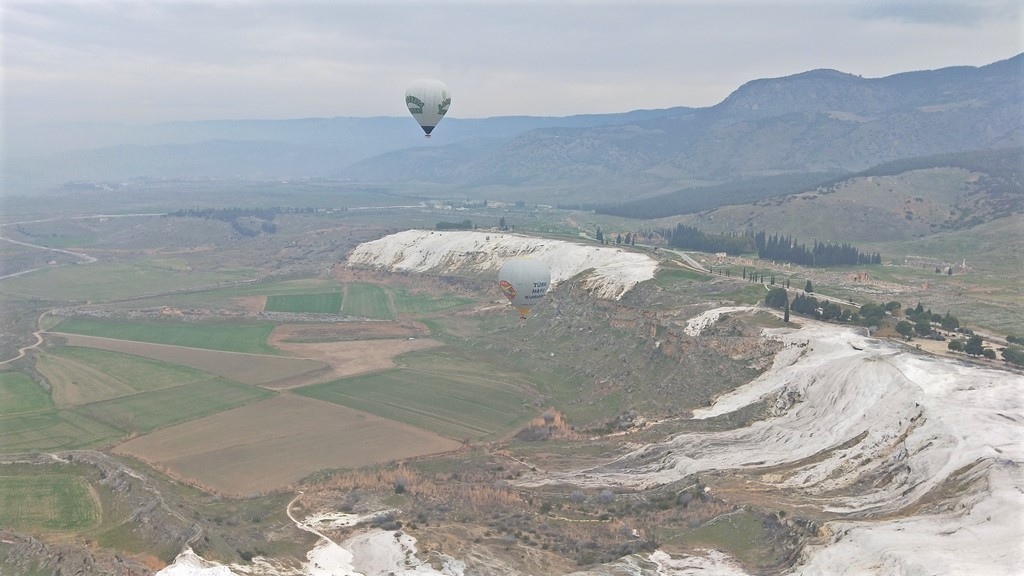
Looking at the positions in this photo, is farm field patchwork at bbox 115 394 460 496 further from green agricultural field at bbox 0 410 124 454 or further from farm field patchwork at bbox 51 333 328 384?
farm field patchwork at bbox 51 333 328 384

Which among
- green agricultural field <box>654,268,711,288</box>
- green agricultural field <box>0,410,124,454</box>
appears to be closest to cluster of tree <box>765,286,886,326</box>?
green agricultural field <box>654,268,711,288</box>

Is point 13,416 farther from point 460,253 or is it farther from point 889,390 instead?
point 460,253

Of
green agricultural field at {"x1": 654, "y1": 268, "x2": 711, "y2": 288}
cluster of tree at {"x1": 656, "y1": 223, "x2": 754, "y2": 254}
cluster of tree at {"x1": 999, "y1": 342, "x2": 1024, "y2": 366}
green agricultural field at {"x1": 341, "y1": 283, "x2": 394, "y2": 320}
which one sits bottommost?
green agricultural field at {"x1": 341, "y1": 283, "x2": 394, "y2": 320}

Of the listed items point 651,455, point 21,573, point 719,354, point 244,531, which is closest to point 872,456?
point 651,455

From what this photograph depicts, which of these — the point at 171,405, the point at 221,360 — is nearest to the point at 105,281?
the point at 221,360

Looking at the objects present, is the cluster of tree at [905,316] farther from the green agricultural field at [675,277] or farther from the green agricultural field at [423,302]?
the green agricultural field at [423,302]

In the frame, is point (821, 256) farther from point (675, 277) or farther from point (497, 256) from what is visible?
point (497, 256)
